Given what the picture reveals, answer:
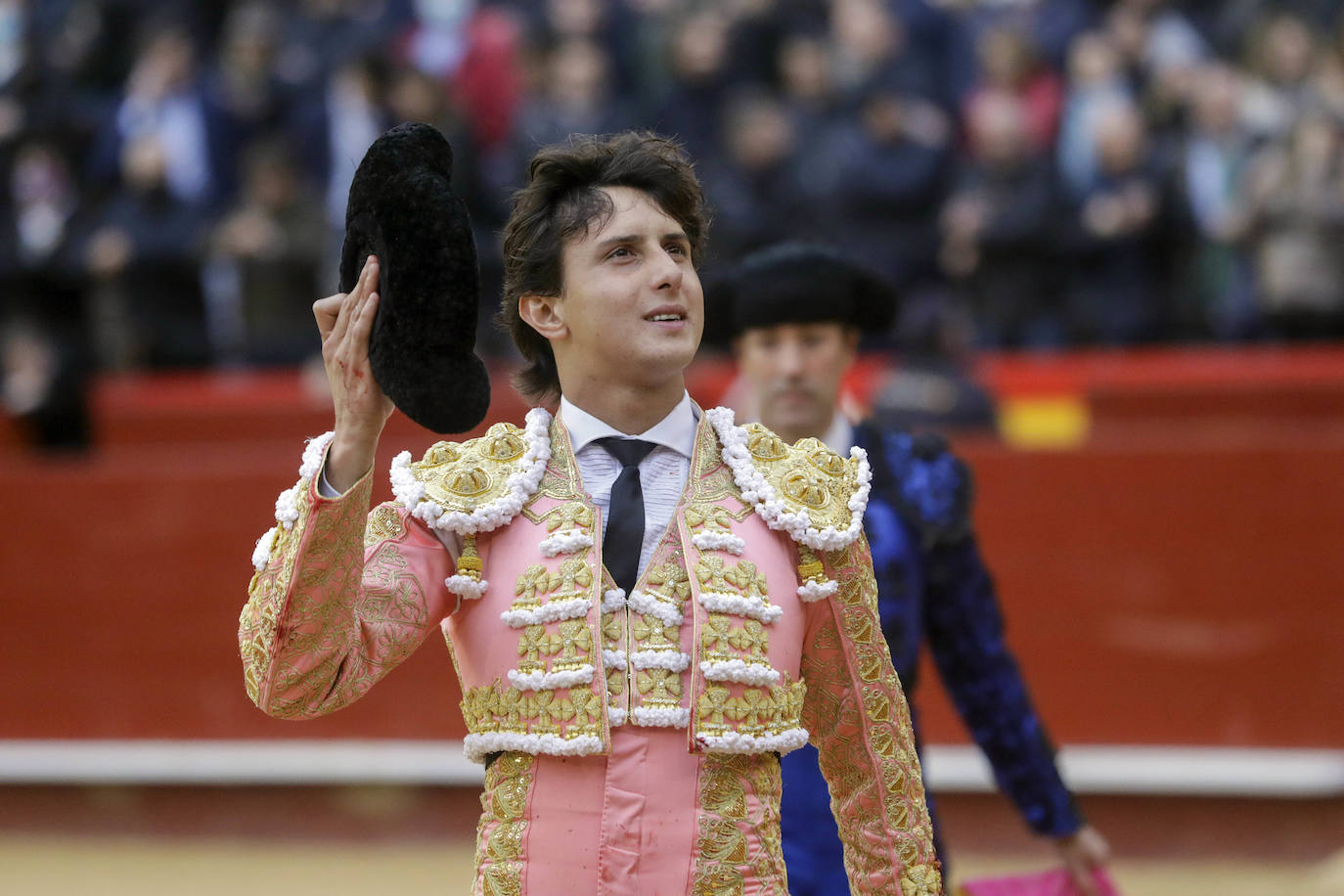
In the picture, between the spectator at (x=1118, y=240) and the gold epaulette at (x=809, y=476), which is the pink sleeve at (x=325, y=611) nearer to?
the gold epaulette at (x=809, y=476)

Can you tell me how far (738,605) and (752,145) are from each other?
494 centimetres

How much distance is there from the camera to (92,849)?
636 cm

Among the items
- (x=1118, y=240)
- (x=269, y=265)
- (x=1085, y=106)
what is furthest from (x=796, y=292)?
(x=269, y=265)

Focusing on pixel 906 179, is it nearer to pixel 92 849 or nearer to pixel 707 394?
pixel 707 394

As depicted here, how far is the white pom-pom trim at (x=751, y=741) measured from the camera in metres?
A: 1.96

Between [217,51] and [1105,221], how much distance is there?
13.9ft

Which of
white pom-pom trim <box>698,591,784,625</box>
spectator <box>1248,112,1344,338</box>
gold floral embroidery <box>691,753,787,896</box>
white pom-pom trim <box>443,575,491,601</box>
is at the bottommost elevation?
gold floral embroidery <box>691,753,787,896</box>

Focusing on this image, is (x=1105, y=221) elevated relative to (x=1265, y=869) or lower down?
elevated

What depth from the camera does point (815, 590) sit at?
209 cm

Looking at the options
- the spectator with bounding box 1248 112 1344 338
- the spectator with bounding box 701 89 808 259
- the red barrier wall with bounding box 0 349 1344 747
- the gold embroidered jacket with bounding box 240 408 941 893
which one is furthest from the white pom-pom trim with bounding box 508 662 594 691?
the spectator with bounding box 1248 112 1344 338

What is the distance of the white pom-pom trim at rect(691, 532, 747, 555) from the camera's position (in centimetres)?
206

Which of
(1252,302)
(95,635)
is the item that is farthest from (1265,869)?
(95,635)

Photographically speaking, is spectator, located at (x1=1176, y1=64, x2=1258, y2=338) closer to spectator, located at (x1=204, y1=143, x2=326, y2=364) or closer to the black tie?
spectator, located at (x1=204, y1=143, x2=326, y2=364)

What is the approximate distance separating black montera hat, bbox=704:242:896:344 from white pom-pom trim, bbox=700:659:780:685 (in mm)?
1313
